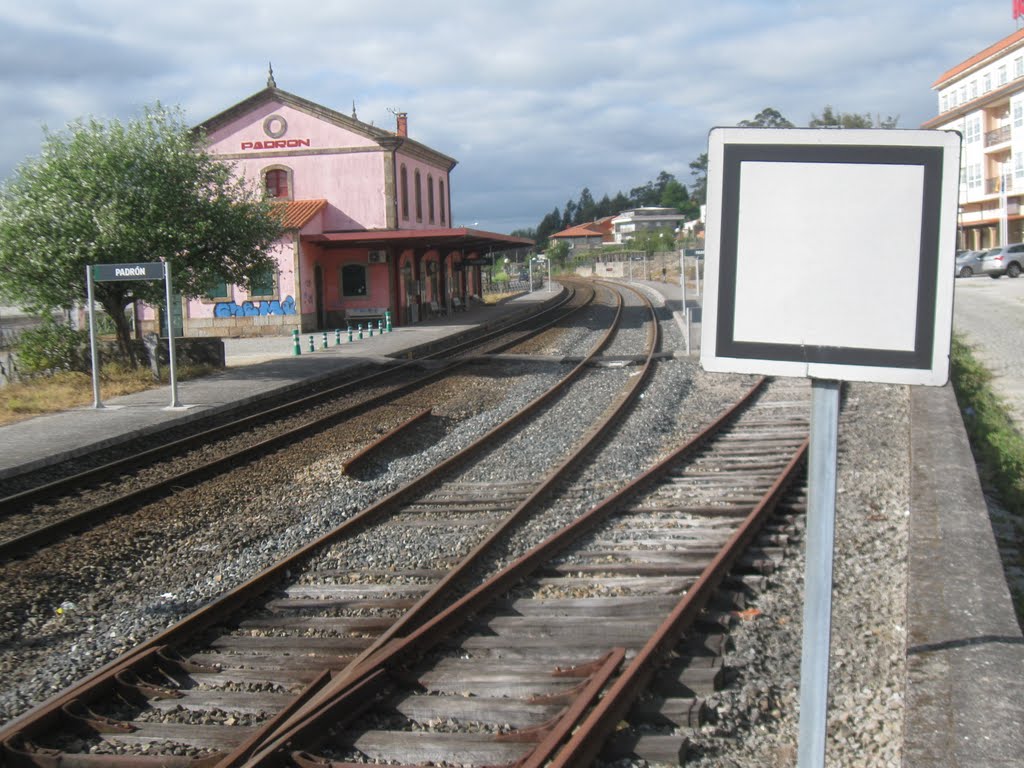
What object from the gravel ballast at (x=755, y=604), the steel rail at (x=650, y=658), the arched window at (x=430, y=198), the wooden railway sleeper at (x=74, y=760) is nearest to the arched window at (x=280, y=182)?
the arched window at (x=430, y=198)

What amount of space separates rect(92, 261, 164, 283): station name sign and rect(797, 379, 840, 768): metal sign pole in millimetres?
13529

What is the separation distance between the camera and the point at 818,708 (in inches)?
90.7

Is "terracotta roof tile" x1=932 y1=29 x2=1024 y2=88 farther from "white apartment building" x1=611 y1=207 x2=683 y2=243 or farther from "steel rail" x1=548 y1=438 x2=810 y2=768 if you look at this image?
"white apartment building" x1=611 y1=207 x2=683 y2=243

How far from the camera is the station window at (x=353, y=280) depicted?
3491cm

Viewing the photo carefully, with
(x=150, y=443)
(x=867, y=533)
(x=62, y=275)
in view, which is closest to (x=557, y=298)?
(x=62, y=275)

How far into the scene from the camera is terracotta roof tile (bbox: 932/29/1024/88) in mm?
56469

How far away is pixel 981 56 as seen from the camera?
6078cm

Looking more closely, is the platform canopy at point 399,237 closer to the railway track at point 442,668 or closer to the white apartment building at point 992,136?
the railway track at point 442,668

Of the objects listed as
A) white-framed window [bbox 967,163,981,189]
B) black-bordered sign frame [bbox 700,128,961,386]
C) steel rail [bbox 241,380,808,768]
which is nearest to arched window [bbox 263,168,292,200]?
steel rail [bbox 241,380,808,768]

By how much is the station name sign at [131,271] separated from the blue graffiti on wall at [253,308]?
58.3ft

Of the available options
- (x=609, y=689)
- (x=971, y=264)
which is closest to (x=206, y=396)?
(x=609, y=689)

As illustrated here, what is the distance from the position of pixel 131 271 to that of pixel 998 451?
1190 cm

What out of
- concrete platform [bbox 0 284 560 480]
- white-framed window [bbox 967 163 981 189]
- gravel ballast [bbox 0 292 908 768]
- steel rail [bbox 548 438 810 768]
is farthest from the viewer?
white-framed window [bbox 967 163 981 189]

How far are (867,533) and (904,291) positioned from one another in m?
5.55
